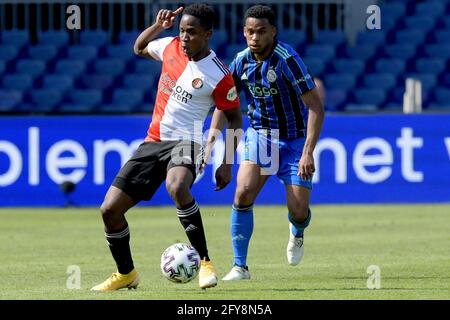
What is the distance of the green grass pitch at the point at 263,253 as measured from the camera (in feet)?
30.9

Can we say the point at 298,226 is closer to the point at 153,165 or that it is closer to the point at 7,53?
the point at 153,165

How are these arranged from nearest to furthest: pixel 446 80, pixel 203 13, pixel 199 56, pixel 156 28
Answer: pixel 203 13 → pixel 199 56 → pixel 156 28 → pixel 446 80

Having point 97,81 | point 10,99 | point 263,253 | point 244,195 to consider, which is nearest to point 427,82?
point 97,81

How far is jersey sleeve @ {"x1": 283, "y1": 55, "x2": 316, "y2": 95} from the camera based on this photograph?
1044 cm

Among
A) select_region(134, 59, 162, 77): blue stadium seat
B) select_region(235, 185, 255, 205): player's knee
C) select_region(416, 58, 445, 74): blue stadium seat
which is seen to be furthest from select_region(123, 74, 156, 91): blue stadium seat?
select_region(235, 185, 255, 205): player's knee

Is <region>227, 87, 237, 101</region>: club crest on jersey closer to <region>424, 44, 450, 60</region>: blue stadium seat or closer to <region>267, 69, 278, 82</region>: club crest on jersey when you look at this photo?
<region>267, 69, 278, 82</region>: club crest on jersey

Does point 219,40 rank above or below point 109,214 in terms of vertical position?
below

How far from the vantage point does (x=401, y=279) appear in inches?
405

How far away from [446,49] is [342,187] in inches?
282

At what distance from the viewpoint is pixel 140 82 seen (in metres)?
24.6

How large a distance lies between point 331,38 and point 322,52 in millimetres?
653

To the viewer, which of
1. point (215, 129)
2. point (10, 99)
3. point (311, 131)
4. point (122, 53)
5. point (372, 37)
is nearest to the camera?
point (215, 129)

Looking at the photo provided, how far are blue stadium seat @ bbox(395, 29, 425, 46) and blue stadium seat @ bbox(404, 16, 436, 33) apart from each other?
22 cm

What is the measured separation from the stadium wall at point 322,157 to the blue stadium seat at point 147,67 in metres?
4.98
